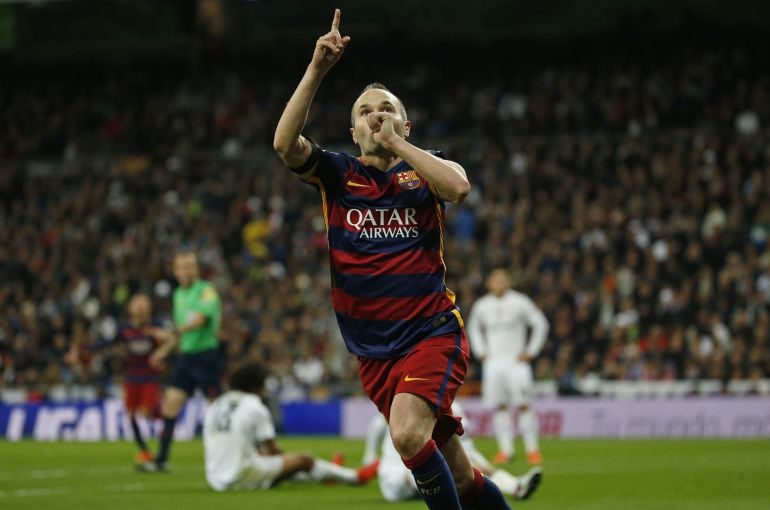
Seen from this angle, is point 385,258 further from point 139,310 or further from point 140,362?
point 140,362

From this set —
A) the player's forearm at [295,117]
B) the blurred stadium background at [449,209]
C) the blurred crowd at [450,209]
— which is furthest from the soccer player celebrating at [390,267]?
the blurred crowd at [450,209]

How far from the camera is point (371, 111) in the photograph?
650cm

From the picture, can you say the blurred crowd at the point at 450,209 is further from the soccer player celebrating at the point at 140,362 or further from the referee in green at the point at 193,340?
the referee in green at the point at 193,340

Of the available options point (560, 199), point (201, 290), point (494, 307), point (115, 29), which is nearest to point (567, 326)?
point (560, 199)

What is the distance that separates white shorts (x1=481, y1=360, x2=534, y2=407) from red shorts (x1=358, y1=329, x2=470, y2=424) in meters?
9.53

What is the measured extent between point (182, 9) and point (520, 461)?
80.9ft

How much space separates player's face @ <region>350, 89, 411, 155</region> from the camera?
6480 mm

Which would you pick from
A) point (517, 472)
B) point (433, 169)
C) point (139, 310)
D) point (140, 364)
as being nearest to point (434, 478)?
point (433, 169)

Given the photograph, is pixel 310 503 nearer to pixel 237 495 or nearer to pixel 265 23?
pixel 237 495

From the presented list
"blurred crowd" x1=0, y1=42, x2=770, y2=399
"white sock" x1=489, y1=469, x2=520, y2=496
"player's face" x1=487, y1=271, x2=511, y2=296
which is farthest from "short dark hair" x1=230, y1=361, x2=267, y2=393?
"blurred crowd" x1=0, y1=42, x2=770, y2=399

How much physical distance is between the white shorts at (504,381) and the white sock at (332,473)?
14.3ft

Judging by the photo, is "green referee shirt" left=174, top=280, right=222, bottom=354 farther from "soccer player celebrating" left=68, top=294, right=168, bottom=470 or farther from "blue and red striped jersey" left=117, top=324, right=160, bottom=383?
"blue and red striped jersey" left=117, top=324, right=160, bottom=383

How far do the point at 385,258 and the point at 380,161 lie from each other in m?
0.54

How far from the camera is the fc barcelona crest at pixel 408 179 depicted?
6.45 metres
